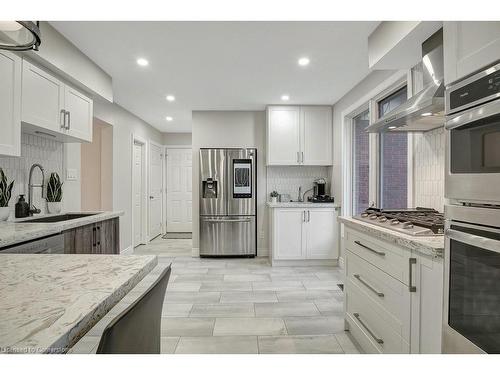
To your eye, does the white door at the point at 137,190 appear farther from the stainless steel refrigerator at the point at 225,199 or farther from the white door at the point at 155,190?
the stainless steel refrigerator at the point at 225,199

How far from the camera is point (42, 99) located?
8.44 feet

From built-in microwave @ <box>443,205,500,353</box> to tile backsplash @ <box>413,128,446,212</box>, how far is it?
1.21m

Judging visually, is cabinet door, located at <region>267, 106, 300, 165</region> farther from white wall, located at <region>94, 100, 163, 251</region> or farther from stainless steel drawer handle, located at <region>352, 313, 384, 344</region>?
stainless steel drawer handle, located at <region>352, 313, 384, 344</region>

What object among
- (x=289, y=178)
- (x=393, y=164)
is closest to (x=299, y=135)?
(x=289, y=178)

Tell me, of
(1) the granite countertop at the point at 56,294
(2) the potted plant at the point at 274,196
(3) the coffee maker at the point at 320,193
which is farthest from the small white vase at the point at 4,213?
(3) the coffee maker at the point at 320,193

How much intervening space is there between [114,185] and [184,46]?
289 centimetres

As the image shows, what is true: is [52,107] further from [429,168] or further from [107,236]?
[429,168]

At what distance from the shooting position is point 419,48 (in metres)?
2.27

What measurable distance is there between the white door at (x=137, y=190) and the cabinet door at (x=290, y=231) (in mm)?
2752

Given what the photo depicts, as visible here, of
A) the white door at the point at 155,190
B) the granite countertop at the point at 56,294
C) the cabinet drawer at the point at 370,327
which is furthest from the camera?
the white door at the point at 155,190

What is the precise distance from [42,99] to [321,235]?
145 inches

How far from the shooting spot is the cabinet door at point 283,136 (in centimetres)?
492
